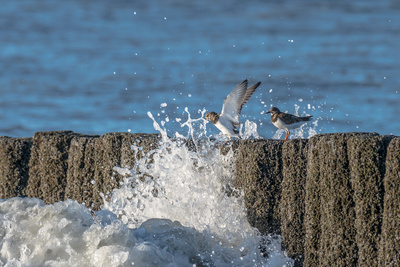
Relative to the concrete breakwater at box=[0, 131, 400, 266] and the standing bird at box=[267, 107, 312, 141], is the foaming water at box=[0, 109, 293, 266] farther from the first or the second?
the standing bird at box=[267, 107, 312, 141]

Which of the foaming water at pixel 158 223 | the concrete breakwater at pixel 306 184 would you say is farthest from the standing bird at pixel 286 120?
the concrete breakwater at pixel 306 184

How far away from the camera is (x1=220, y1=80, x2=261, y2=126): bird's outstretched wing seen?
6.97m

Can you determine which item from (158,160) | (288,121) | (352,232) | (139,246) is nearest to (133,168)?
(158,160)

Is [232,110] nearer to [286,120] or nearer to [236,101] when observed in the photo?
[236,101]

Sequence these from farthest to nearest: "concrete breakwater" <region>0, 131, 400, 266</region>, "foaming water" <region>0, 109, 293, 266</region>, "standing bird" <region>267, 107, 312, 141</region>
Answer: "standing bird" <region>267, 107, 312, 141</region>
"foaming water" <region>0, 109, 293, 266</region>
"concrete breakwater" <region>0, 131, 400, 266</region>

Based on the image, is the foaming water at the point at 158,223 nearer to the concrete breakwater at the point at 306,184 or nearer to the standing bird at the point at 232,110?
the concrete breakwater at the point at 306,184

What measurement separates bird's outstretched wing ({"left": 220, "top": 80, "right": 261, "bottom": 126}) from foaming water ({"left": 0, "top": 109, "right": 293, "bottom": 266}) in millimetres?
863

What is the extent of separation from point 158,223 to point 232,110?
211 cm

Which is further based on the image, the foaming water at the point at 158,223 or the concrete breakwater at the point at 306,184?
the foaming water at the point at 158,223

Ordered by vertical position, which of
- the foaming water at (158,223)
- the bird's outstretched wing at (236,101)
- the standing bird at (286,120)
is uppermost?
the bird's outstretched wing at (236,101)

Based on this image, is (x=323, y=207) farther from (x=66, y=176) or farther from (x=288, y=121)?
(x=66, y=176)

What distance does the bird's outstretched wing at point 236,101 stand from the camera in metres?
6.97

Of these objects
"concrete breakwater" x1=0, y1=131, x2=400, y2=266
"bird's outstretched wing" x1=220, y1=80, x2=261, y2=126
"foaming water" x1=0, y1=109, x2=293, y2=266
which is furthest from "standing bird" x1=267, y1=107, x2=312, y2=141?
"concrete breakwater" x1=0, y1=131, x2=400, y2=266

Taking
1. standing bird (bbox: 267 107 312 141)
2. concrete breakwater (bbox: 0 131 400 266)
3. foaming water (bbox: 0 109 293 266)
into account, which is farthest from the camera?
standing bird (bbox: 267 107 312 141)
